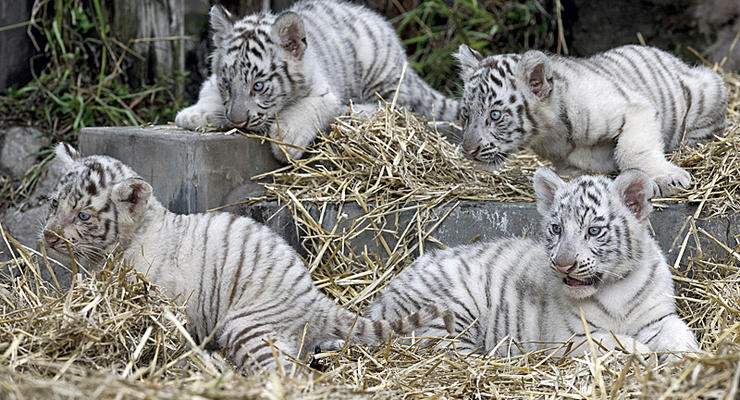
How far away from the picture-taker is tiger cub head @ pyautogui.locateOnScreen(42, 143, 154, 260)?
11.6ft

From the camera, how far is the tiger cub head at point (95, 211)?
354cm

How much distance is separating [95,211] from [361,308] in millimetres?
1359

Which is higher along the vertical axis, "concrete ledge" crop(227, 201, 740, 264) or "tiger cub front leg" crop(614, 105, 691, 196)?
"tiger cub front leg" crop(614, 105, 691, 196)

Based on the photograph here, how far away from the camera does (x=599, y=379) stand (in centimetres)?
280

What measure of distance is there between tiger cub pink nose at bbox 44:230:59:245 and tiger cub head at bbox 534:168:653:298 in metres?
2.17

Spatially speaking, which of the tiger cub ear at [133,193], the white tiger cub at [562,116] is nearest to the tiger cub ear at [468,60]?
the white tiger cub at [562,116]

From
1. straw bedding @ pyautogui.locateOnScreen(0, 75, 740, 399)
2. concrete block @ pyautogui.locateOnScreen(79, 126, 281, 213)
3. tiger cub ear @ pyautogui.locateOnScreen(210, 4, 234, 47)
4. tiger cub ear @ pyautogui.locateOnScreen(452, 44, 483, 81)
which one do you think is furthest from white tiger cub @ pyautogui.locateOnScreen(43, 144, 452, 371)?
tiger cub ear @ pyautogui.locateOnScreen(452, 44, 483, 81)

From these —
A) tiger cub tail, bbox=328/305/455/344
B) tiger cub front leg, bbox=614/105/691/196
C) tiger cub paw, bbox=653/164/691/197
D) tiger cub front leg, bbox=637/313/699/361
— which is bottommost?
tiger cub tail, bbox=328/305/455/344

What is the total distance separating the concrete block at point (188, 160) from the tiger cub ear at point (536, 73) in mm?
1485

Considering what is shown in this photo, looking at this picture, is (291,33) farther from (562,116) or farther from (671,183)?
(671,183)

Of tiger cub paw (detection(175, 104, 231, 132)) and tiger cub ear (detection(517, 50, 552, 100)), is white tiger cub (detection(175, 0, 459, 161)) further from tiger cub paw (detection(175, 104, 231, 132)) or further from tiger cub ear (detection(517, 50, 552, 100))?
tiger cub ear (detection(517, 50, 552, 100))

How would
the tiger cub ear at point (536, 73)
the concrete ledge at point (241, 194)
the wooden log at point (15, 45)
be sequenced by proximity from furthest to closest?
the wooden log at point (15, 45), the tiger cub ear at point (536, 73), the concrete ledge at point (241, 194)

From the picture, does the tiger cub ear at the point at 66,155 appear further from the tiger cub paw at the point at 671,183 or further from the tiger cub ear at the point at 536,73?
the tiger cub paw at the point at 671,183

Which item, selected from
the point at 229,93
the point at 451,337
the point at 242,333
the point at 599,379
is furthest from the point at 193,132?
the point at 599,379
